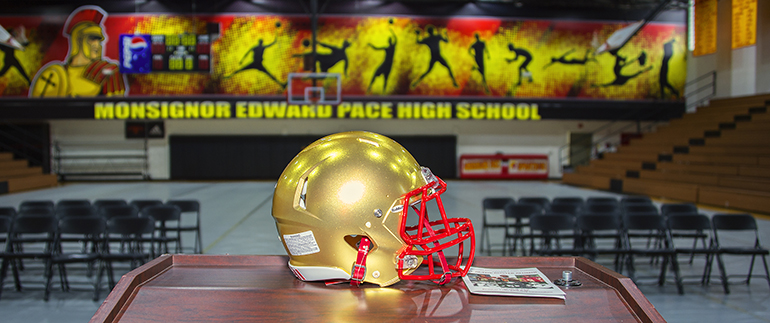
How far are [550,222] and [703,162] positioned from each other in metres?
8.87

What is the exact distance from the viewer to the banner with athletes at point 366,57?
574 inches

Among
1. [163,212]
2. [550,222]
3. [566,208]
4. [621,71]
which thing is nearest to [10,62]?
[163,212]

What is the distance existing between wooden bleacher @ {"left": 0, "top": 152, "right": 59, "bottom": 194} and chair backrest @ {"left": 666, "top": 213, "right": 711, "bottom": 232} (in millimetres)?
14464

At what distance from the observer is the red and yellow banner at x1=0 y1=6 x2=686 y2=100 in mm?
14586

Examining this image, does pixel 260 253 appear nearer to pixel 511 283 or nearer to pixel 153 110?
pixel 511 283

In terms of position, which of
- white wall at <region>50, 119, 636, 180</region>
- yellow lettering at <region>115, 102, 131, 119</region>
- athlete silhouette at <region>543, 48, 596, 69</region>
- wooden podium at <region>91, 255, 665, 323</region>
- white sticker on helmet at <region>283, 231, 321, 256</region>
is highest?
athlete silhouette at <region>543, 48, 596, 69</region>

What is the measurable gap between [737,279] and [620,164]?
10077mm

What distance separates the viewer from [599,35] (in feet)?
51.4

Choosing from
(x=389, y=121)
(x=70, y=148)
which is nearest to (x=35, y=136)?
(x=70, y=148)

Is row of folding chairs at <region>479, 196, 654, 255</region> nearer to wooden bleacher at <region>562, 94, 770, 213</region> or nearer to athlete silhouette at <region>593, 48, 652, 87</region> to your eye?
wooden bleacher at <region>562, 94, 770, 213</region>

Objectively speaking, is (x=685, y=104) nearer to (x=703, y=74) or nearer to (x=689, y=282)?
(x=703, y=74)

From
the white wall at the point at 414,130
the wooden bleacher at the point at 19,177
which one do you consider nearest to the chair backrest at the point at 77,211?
the wooden bleacher at the point at 19,177

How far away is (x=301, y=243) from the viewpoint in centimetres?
139

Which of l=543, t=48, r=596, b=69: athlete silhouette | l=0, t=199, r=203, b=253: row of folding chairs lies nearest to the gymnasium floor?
l=0, t=199, r=203, b=253: row of folding chairs
